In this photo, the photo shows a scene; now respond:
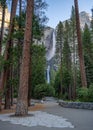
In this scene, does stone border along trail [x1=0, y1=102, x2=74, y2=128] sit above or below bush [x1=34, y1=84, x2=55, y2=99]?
below

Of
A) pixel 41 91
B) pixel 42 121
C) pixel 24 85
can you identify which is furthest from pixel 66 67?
pixel 42 121

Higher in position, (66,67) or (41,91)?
(66,67)

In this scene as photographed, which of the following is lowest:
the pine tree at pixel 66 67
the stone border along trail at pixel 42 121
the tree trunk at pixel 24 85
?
the stone border along trail at pixel 42 121

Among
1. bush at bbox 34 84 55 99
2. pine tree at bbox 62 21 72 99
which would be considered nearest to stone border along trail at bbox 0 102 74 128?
bush at bbox 34 84 55 99

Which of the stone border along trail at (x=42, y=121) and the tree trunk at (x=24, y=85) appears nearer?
the stone border along trail at (x=42, y=121)

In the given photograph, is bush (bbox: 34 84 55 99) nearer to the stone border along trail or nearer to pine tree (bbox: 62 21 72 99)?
pine tree (bbox: 62 21 72 99)

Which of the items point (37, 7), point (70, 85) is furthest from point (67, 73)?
point (37, 7)

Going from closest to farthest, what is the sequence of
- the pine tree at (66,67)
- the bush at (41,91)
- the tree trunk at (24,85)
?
the tree trunk at (24,85) < the bush at (41,91) < the pine tree at (66,67)

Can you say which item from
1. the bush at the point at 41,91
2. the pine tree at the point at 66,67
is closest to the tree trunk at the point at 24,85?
the bush at the point at 41,91

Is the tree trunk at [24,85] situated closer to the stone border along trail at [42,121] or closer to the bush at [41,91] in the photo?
the stone border along trail at [42,121]

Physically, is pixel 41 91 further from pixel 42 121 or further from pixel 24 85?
pixel 42 121

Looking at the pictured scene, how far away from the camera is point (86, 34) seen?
4219cm

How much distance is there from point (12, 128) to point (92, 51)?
35.8 m

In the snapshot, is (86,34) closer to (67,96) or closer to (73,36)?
(73,36)
